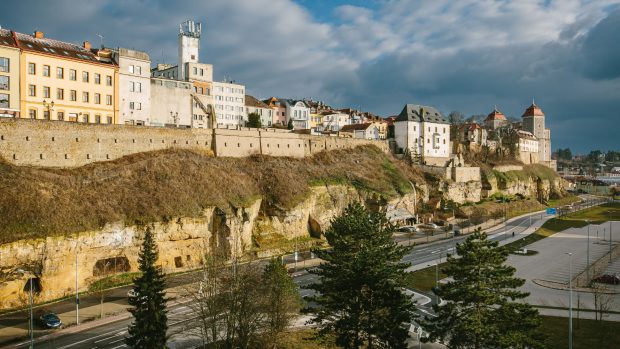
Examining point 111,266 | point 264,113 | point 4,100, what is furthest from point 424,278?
point 264,113

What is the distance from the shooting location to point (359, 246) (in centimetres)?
2928

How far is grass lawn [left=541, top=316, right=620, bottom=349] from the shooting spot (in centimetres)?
3209

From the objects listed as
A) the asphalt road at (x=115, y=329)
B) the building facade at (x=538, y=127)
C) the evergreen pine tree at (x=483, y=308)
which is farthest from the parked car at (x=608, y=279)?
the building facade at (x=538, y=127)

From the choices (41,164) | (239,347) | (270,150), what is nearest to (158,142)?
(41,164)

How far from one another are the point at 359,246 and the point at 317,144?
49.0 m

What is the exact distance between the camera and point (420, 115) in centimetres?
9881

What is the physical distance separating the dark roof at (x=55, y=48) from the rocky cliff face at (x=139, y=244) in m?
22.4

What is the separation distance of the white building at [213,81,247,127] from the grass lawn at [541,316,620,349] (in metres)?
66.1

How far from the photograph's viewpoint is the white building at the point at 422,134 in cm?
9575

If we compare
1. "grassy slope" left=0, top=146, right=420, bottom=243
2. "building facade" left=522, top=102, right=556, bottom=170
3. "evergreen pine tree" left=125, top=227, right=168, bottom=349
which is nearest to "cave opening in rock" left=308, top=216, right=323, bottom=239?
"grassy slope" left=0, top=146, right=420, bottom=243

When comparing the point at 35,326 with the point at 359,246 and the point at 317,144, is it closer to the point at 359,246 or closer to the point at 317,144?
the point at 359,246

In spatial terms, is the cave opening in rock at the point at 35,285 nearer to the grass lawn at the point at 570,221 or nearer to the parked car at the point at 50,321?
the parked car at the point at 50,321

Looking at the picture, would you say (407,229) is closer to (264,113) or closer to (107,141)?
(264,113)

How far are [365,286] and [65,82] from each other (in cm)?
4199
